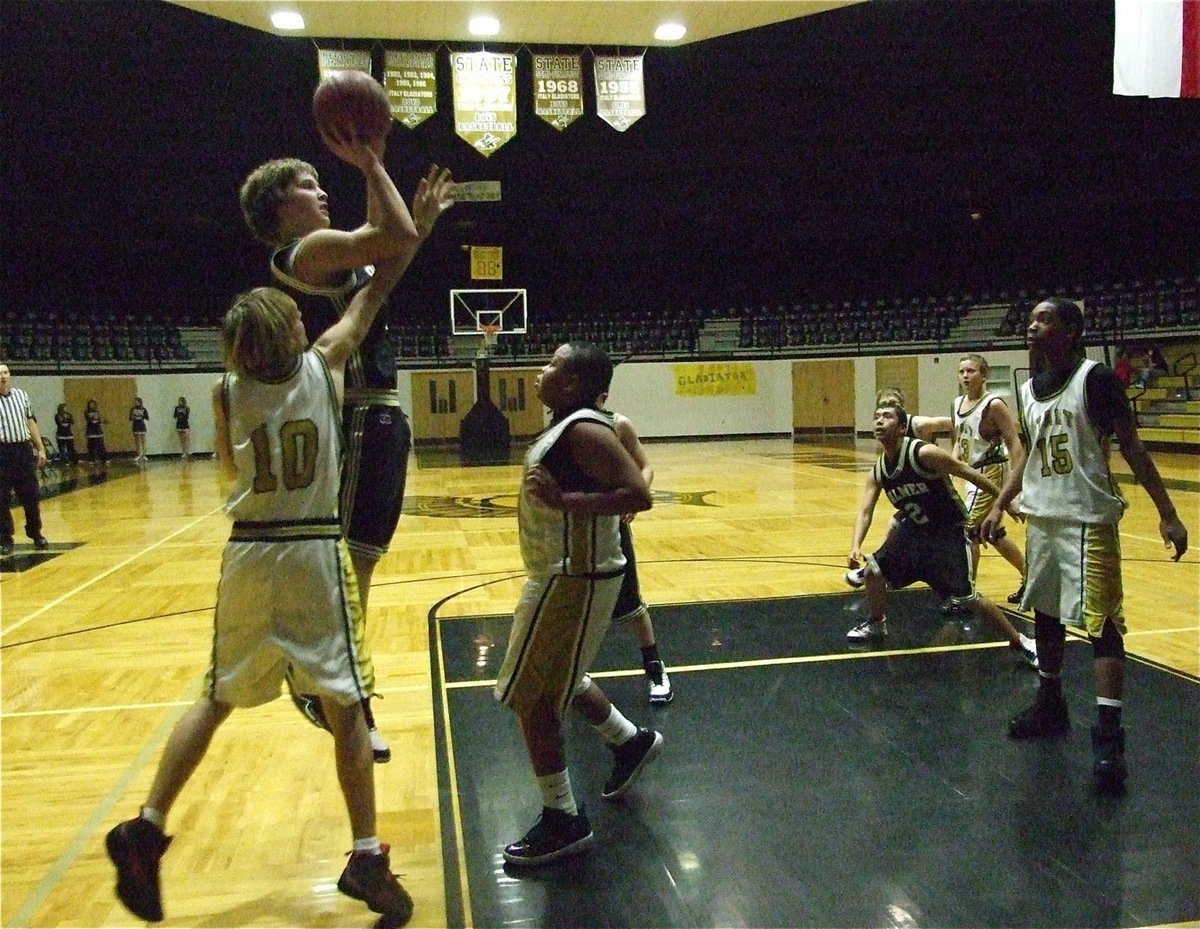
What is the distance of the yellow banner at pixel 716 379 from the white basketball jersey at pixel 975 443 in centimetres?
1807

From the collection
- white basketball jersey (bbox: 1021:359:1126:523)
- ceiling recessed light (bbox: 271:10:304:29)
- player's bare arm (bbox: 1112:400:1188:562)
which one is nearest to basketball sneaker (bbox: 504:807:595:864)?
white basketball jersey (bbox: 1021:359:1126:523)

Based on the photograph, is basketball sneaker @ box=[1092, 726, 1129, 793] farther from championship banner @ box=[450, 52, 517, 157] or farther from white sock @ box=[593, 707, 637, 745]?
championship banner @ box=[450, 52, 517, 157]

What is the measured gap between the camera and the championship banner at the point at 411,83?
482 inches

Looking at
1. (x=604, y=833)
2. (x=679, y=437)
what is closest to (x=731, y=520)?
(x=604, y=833)

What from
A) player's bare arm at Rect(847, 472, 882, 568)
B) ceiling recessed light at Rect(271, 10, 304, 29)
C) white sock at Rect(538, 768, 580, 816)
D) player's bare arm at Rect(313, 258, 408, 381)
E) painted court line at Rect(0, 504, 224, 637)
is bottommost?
painted court line at Rect(0, 504, 224, 637)

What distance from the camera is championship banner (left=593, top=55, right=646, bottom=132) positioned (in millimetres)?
12766

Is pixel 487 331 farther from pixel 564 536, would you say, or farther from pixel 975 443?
pixel 564 536

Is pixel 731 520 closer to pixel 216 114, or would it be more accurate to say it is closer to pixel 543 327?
pixel 216 114

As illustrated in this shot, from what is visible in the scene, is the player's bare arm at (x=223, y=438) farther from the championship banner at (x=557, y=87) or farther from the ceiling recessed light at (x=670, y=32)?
the ceiling recessed light at (x=670, y=32)

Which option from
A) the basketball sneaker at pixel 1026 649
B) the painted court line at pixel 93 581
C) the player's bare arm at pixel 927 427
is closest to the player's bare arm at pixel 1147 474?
the basketball sneaker at pixel 1026 649

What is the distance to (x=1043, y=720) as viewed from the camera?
358 cm

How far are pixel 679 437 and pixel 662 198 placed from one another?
6.04 m

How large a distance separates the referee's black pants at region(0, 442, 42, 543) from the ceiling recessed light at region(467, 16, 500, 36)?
7.39m

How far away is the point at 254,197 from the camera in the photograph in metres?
2.54
